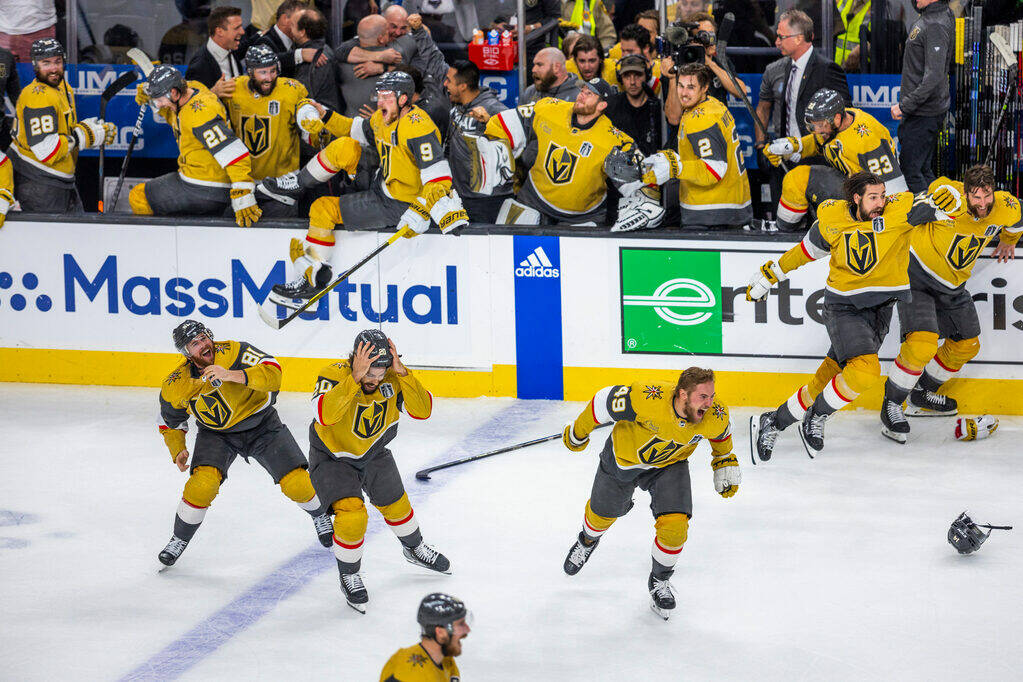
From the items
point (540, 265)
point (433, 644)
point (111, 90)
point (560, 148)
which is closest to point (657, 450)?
point (433, 644)

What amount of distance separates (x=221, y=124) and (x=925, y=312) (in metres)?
4.23

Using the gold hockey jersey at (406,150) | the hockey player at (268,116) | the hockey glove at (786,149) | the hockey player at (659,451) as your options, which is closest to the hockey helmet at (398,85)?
the gold hockey jersey at (406,150)

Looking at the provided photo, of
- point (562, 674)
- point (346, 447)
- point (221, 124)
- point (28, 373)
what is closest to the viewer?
point (562, 674)

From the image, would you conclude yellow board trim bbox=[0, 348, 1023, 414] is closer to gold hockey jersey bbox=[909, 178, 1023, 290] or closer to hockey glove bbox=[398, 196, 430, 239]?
gold hockey jersey bbox=[909, 178, 1023, 290]

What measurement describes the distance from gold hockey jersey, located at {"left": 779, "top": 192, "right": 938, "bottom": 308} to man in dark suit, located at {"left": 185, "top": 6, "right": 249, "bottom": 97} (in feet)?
13.2

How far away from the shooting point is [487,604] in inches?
233

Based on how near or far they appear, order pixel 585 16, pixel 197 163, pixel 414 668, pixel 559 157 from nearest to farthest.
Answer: pixel 414 668 < pixel 559 157 < pixel 197 163 < pixel 585 16

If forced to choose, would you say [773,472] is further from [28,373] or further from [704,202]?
[28,373]

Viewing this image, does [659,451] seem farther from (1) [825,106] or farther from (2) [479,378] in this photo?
(2) [479,378]

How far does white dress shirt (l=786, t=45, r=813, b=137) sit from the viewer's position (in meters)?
8.50

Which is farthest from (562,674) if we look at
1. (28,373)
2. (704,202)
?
(28,373)

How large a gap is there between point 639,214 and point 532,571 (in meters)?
2.77

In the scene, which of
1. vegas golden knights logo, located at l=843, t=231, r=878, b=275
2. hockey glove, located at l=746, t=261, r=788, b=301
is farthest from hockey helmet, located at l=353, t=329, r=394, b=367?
vegas golden knights logo, located at l=843, t=231, r=878, b=275

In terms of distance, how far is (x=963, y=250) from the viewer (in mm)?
7574
